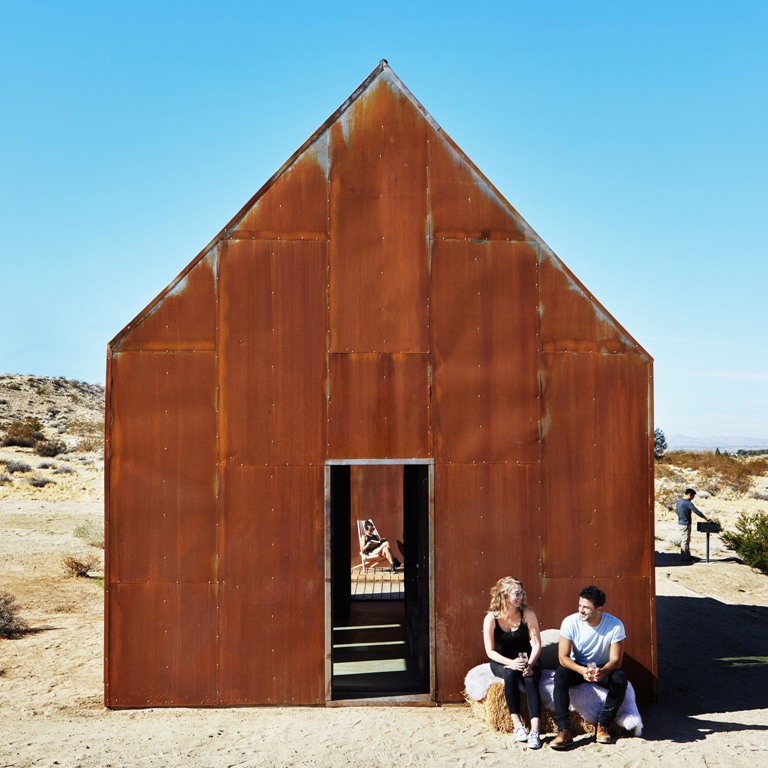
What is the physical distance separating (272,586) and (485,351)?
320 centimetres

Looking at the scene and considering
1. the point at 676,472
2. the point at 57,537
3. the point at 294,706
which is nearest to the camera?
the point at 294,706

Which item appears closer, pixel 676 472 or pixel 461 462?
pixel 461 462

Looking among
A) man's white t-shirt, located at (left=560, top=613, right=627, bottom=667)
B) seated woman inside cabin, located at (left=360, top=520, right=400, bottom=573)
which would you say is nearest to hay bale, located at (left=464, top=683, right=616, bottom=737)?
man's white t-shirt, located at (left=560, top=613, right=627, bottom=667)

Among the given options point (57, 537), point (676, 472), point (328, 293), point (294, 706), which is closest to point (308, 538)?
point (294, 706)

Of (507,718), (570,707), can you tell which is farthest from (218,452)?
(570,707)

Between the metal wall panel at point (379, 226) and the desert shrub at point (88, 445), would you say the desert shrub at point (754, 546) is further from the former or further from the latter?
the desert shrub at point (88, 445)

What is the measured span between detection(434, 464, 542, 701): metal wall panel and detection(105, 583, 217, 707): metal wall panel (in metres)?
2.33

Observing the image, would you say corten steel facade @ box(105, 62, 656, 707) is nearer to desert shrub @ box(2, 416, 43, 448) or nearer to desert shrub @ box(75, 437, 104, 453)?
desert shrub @ box(2, 416, 43, 448)

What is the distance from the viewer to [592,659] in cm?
738

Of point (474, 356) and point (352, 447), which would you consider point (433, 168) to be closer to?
point (474, 356)

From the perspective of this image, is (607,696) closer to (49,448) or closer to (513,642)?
(513,642)

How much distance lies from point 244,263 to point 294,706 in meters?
4.48

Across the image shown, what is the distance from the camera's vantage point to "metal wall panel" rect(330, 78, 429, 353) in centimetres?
817

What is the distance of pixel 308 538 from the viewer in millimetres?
8062
